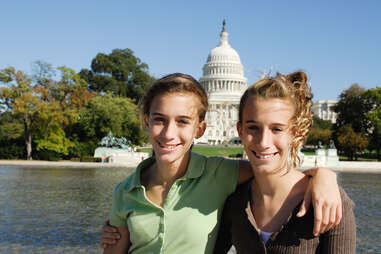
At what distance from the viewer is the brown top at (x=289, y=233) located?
1.68 metres

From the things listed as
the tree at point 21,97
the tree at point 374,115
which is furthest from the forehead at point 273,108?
the tree at point 374,115

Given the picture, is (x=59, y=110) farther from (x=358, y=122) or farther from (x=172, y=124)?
(x=172, y=124)

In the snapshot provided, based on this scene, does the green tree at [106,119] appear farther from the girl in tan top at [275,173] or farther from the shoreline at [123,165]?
the girl in tan top at [275,173]

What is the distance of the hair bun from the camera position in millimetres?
1951

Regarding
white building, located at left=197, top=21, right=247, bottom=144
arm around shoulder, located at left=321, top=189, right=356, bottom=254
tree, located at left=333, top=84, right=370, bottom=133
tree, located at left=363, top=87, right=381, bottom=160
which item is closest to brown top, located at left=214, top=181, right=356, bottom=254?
arm around shoulder, located at left=321, top=189, right=356, bottom=254

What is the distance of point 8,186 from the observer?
14625 mm

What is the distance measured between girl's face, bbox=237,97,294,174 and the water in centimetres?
561

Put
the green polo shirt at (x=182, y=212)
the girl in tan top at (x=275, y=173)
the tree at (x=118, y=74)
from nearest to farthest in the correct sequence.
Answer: the girl in tan top at (x=275, y=173), the green polo shirt at (x=182, y=212), the tree at (x=118, y=74)

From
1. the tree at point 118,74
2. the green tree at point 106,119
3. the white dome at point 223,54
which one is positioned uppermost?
the white dome at point 223,54

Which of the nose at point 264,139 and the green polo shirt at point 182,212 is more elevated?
the nose at point 264,139

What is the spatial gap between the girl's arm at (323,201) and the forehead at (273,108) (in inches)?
12.6

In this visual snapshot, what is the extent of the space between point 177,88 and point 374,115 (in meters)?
37.8

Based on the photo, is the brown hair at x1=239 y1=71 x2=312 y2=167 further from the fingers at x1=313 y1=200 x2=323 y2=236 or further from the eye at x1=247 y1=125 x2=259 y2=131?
the fingers at x1=313 y1=200 x2=323 y2=236

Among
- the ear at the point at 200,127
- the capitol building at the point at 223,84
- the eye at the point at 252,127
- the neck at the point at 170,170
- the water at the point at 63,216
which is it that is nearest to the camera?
the eye at the point at 252,127
